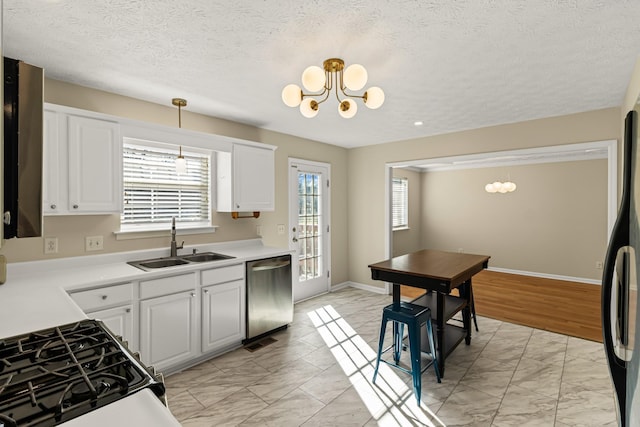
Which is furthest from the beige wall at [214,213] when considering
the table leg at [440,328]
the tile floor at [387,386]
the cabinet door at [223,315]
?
the table leg at [440,328]

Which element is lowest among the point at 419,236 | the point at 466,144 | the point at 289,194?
the point at 419,236

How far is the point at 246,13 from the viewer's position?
1.72 m

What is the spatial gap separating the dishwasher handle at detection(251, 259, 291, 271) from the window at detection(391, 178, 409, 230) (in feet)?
13.0

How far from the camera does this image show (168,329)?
8.61ft

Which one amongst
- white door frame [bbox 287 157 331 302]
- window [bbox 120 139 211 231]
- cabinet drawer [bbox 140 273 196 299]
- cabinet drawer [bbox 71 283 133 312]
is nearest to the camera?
cabinet drawer [bbox 71 283 133 312]

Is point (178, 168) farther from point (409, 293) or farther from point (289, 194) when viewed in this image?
point (409, 293)

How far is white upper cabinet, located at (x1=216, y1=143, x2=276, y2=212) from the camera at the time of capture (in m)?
3.48

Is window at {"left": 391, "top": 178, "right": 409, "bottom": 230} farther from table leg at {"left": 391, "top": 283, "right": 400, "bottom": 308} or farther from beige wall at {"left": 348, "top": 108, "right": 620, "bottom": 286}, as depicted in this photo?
table leg at {"left": 391, "top": 283, "right": 400, "bottom": 308}

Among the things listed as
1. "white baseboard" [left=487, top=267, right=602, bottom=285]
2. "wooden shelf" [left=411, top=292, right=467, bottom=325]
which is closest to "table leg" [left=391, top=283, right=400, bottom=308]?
"wooden shelf" [left=411, top=292, right=467, bottom=325]


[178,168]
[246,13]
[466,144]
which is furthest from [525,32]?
[178,168]

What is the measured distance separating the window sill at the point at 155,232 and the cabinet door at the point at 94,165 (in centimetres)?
39

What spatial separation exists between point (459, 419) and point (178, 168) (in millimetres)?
3082

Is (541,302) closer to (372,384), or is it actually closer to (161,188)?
(372,384)

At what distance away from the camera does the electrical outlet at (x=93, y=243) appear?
2713 millimetres
